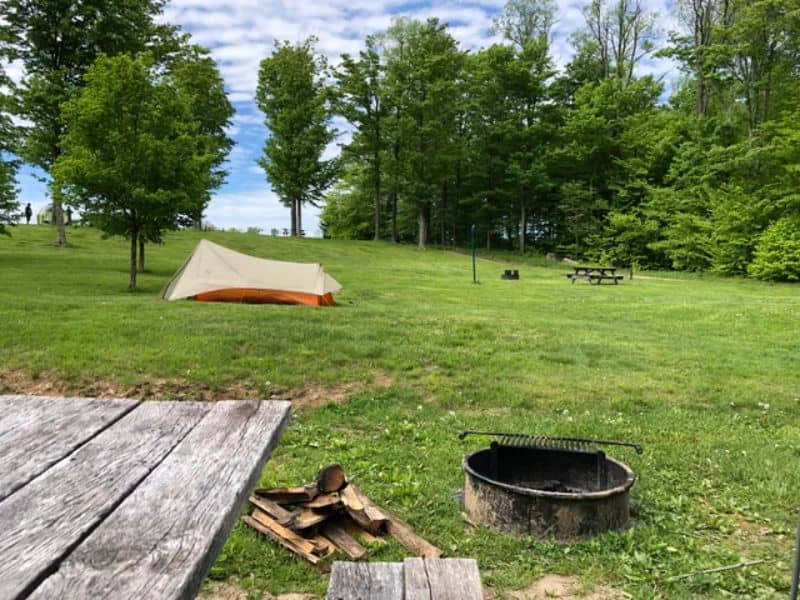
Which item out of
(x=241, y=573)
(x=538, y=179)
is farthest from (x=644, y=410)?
(x=538, y=179)

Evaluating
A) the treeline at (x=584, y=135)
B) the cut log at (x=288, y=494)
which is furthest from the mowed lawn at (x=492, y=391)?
the treeline at (x=584, y=135)

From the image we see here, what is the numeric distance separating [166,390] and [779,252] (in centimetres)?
2269

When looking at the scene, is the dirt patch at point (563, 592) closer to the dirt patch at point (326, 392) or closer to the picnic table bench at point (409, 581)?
the picnic table bench at point (409, 581)

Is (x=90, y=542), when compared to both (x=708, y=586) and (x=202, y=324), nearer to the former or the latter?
(x=708, y=586)

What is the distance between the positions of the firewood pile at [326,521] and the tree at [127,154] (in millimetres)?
12082

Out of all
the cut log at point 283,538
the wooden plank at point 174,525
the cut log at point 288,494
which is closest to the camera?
the wooden plank at point 174,525

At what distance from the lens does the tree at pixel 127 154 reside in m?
13.9

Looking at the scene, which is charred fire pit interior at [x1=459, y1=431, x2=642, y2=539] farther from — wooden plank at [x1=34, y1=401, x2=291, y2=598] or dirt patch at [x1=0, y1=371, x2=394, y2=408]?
dirt patch at [x1=0, y1=371, x2=394, y2=408]

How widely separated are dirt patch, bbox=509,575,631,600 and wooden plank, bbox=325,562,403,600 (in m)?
1.03

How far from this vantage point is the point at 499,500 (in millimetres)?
3547

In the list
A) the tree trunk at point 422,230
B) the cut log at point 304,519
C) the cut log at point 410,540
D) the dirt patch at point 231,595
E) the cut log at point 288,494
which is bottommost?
the dirt patch at point 231,595

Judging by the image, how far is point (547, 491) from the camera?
3689 mm

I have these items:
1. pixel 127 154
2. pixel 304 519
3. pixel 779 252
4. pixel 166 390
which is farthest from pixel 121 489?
pixel 779 252

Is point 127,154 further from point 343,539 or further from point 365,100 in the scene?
point 365,100
